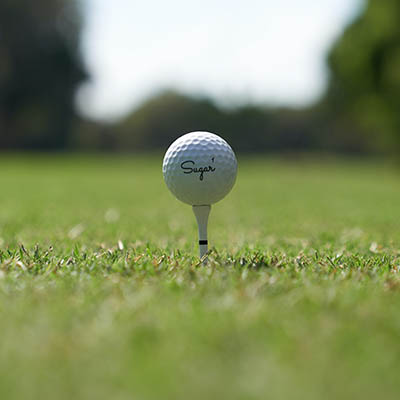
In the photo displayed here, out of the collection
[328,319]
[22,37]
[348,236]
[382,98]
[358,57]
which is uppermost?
[22,37]

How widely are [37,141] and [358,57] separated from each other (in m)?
23.4

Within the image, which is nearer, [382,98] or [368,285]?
[368,285]

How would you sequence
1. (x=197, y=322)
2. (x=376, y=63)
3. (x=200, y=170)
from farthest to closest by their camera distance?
(x=376, y=63) → (x=200, y=170) → (x=197, y=322)

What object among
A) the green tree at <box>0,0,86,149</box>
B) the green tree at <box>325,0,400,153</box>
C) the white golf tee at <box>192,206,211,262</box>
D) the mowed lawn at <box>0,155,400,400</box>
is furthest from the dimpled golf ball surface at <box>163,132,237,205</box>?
the green tree at <box>0,0,86,149</box>

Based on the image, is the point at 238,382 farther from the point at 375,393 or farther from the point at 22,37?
the point at 22,37

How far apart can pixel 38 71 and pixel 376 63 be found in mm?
23234

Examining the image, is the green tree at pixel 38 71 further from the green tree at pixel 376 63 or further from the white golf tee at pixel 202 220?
the white golf tee at pixel 202 220

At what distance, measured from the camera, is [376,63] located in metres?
22.7

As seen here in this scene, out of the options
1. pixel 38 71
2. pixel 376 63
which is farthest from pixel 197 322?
pixel 38 71

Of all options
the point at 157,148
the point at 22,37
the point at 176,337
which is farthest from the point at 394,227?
the point at 157,148

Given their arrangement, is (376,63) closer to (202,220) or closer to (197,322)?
(202,220)

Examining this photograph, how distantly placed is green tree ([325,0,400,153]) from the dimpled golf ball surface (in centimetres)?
1807

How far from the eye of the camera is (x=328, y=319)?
1740 millimetres

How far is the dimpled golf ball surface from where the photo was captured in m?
2.83
